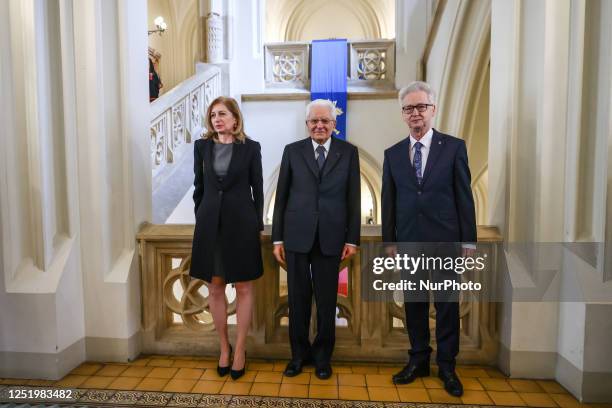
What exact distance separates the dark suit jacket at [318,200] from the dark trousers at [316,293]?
0.28 feet

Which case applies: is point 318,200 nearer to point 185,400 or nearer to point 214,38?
point 185,400

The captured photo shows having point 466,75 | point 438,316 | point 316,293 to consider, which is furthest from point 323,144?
point 466,75

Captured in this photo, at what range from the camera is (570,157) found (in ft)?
8.07

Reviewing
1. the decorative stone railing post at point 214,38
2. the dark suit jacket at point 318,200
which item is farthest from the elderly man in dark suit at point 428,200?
the decorative stone railing post at point 214,38

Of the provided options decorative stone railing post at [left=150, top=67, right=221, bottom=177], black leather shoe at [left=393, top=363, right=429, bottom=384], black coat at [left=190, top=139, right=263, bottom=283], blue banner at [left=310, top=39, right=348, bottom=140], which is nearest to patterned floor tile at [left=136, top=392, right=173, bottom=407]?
black coat at [left=190, top=139, right=263, bottom=283]

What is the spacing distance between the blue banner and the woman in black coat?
19.0 ft

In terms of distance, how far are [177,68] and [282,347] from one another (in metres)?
11.1

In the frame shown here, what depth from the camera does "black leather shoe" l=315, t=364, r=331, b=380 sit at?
8.49 feet

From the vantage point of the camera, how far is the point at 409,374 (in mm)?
2535

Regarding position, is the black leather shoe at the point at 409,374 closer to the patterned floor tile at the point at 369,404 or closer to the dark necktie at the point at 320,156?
the patterned floor tile at the point at 369,404

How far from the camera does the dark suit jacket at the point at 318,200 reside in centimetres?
249

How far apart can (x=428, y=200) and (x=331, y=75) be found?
22.1 feet

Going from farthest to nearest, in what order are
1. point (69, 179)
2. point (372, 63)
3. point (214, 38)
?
point (372, 63) < point (214, 38) < point (69, 179)

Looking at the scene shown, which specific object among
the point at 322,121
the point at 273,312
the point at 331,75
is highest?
the point at 331,75
